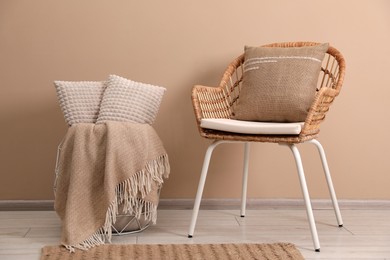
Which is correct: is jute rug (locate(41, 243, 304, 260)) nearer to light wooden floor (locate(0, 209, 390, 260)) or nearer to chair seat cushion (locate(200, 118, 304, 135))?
light wooden floor (locate(0, 209, 390, 260))

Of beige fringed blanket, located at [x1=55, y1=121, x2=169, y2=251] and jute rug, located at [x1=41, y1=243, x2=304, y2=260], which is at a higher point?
beige fringed blanket, located at [x1=55, y1=121, x2=169, y2=251]

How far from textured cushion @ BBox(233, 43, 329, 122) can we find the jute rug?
22.7 inches

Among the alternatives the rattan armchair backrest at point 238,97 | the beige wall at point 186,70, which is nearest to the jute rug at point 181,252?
the rattan armchair backrest at point 238,97

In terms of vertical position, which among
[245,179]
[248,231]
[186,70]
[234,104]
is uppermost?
[186,70]

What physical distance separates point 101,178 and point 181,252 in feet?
1.33

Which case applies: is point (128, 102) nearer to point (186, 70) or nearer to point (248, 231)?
point (186, 70)

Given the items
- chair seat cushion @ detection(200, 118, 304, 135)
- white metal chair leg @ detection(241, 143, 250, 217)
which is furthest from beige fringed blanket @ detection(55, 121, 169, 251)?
white metal chair leg @ detection(241, 143, 250, 217)

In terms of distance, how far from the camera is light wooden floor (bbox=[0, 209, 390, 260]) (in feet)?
5.90

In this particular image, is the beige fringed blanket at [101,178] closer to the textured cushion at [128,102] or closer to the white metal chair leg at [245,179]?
the textured cushion at [128,102]

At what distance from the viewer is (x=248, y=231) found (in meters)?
2.04

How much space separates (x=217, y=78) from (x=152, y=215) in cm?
81

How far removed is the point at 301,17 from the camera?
2.44 m

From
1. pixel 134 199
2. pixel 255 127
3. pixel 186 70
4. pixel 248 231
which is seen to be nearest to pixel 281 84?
pixel 255 127

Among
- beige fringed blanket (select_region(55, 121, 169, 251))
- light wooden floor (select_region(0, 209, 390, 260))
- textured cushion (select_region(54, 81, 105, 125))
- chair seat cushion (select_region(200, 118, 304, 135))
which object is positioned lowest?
light wooden floor (select_region(0, 209, 390, 260))
